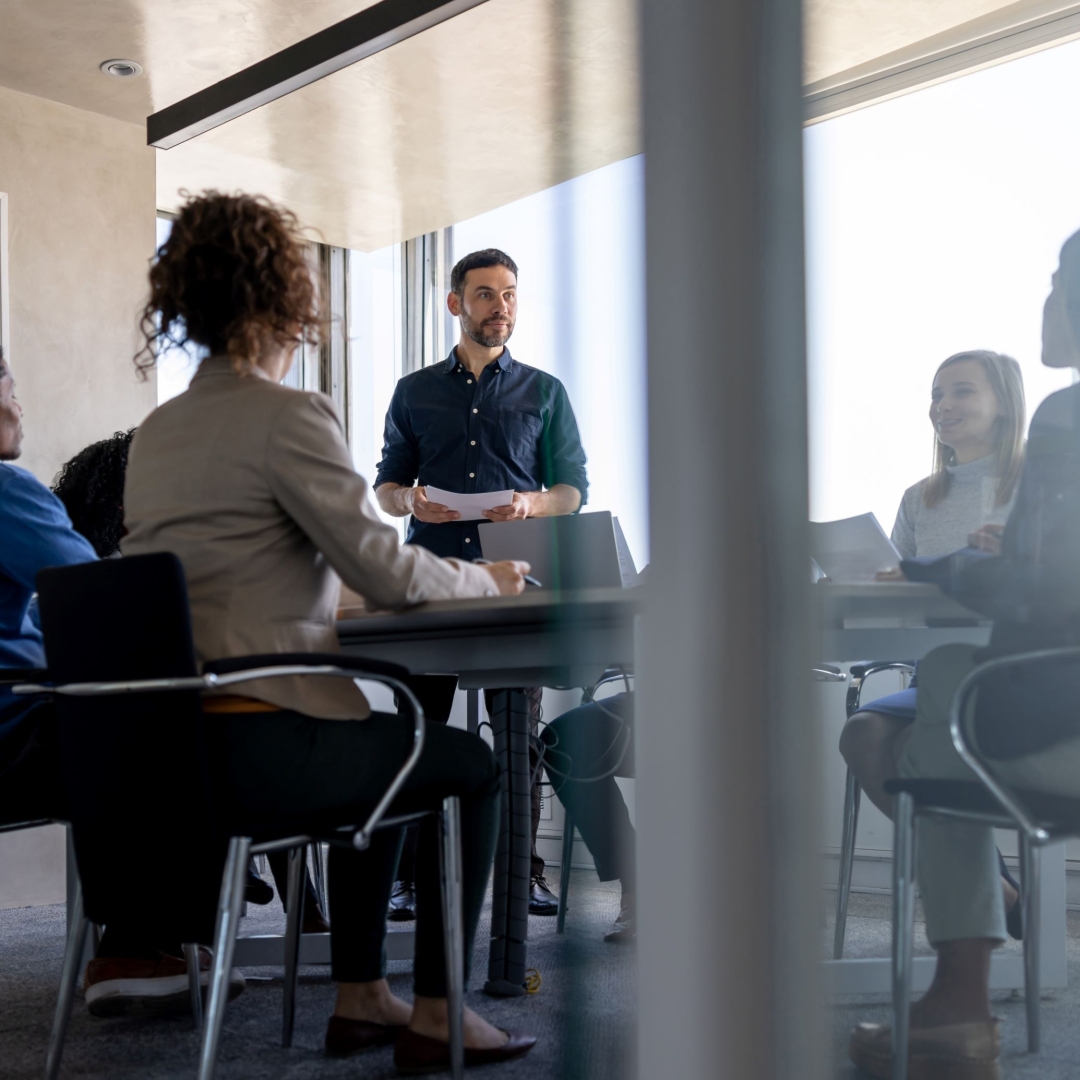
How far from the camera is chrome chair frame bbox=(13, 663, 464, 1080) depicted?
1353 millimetres

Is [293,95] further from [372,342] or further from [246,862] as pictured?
[246,862]

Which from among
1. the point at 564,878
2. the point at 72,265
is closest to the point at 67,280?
the point at 72,265

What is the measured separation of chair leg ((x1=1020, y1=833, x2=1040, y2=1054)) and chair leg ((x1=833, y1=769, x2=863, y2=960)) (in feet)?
0.25

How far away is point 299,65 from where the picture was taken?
146 inches

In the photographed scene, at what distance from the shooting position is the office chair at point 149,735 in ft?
4.41

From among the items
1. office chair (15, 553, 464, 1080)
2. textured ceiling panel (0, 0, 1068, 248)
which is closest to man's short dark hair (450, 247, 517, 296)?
office chair (15, 553, 464, 1080)

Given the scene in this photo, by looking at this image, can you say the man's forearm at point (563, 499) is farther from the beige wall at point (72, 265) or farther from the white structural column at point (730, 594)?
the beige wall at point (72, 265)

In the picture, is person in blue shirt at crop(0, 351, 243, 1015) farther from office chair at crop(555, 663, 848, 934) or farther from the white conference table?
the white conference table

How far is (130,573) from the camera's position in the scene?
1.34 m

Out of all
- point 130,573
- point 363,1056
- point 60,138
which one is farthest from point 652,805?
point 60,138

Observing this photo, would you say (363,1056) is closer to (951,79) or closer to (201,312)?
(201,312)

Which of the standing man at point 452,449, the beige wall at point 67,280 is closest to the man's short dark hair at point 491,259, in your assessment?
the standing man at point 452,449

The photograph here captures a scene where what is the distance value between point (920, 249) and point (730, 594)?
0.51 feet

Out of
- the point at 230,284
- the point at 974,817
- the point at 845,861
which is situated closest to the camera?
the point at 845,861
